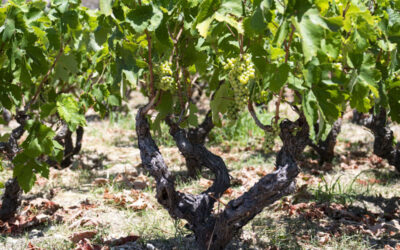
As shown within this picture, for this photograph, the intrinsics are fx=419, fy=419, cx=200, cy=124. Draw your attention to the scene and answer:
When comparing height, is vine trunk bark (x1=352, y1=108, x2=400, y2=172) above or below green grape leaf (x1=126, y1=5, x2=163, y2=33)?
below

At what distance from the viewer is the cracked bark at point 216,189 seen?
8.22 feet

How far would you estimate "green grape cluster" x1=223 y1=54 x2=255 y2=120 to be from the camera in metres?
2.12

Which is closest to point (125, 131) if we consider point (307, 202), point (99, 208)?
point (99, 208)

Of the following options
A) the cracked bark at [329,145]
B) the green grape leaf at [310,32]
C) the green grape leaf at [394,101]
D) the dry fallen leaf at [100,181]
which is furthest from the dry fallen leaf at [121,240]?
the cracked bark at [329,145]

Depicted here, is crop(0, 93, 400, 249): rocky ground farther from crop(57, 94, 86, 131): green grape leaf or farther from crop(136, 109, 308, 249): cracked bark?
crop(57, 94, 86, 131): green grape leaf

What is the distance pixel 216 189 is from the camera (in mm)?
2980

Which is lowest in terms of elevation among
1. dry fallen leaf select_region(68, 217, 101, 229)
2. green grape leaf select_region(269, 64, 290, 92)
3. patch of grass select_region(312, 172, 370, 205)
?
dry fallen leaf select_region(68, 217, 101, 229)

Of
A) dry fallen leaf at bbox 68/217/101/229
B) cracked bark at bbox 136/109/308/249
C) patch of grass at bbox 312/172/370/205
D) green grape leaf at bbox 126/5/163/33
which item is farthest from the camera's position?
patch of grass at bbox 312/172/370/205

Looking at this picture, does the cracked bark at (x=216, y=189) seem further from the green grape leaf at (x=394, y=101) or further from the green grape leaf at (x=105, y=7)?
the green grape leaf at (x=105, y=7)

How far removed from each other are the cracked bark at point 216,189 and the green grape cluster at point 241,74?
37 centimetres

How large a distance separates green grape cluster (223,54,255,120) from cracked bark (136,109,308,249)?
1.20 feet

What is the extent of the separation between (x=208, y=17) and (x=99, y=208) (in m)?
2.57

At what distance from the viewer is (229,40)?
2.36m

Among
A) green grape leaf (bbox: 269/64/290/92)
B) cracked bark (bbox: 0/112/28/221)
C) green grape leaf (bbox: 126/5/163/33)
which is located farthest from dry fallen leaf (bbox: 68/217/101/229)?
green grape leaf (bbox: 269/64/290/92)
